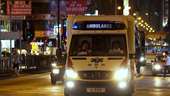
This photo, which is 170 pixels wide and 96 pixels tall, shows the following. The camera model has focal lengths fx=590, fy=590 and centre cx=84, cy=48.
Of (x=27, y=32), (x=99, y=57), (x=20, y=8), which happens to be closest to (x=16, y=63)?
(x=20, y=8)

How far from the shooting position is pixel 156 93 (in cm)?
2589

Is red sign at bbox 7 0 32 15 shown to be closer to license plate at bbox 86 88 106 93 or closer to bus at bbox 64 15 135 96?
bus at bbox 64 15 135 96

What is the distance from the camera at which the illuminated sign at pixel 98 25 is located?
21.6 metres

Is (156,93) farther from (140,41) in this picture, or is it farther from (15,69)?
(15,69)

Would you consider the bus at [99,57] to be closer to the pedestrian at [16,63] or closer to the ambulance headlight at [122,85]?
the ambulance headlight at [122,85]

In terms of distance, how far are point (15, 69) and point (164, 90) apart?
869 inches

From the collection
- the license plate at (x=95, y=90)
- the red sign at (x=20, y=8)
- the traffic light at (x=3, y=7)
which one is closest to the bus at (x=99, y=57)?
the license plate at (x=95, y=90)

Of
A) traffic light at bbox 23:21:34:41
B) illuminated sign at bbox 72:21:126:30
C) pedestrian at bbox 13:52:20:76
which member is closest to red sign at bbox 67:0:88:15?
pedestrian at bbox 13:52:20:76

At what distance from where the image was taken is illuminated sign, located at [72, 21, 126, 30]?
21.6 meters

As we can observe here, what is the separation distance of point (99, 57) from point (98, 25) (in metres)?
1.52

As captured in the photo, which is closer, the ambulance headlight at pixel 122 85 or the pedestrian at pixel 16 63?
the ambulance headlight at pixel 122 85

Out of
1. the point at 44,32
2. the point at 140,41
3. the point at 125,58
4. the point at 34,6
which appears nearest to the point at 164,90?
the point at 140,41

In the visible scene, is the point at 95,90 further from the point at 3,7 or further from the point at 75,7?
the point at 75,7

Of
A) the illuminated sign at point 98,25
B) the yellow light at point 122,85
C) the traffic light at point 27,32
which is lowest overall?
the yellow light at point 122,85
